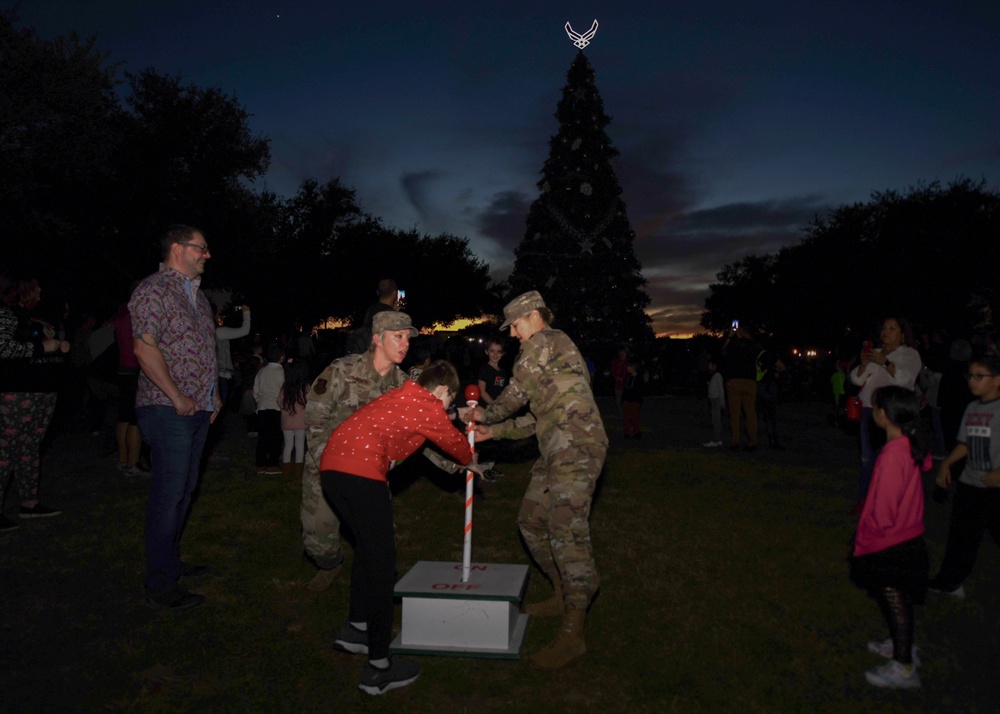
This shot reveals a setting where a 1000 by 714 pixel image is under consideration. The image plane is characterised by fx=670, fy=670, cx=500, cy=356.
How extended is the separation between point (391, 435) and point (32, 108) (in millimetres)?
21759

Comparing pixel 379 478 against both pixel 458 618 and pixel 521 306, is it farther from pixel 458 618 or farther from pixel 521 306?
pixel 521 306

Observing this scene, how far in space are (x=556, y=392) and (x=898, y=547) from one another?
7.87ft

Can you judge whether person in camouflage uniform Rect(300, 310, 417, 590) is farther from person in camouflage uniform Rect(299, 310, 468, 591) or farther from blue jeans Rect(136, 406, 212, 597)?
blue jeans Rect(136, 406, 212, 597)

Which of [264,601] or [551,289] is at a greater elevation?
[551,289]

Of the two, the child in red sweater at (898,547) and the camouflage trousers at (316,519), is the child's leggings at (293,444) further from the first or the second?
the child in red sweater at (898,547)

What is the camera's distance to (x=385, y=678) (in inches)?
162

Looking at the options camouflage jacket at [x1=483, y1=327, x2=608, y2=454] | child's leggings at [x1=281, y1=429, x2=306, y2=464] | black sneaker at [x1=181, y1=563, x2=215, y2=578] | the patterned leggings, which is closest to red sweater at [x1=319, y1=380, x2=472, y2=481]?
camouflage jacket at [x1=483, y1=327, x2=608, y2=454]

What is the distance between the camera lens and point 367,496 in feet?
13.4

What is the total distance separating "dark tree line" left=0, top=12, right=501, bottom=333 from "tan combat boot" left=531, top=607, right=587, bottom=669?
1955cm

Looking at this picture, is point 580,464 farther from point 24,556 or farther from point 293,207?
point 293,207

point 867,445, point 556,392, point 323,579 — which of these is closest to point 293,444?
point 323,579

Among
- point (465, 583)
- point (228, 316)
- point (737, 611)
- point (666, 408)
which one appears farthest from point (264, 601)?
point (228, 316)

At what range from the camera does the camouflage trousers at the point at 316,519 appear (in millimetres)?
5465

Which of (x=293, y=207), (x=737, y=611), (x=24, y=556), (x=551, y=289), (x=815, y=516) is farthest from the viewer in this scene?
(x=293, y=207)
